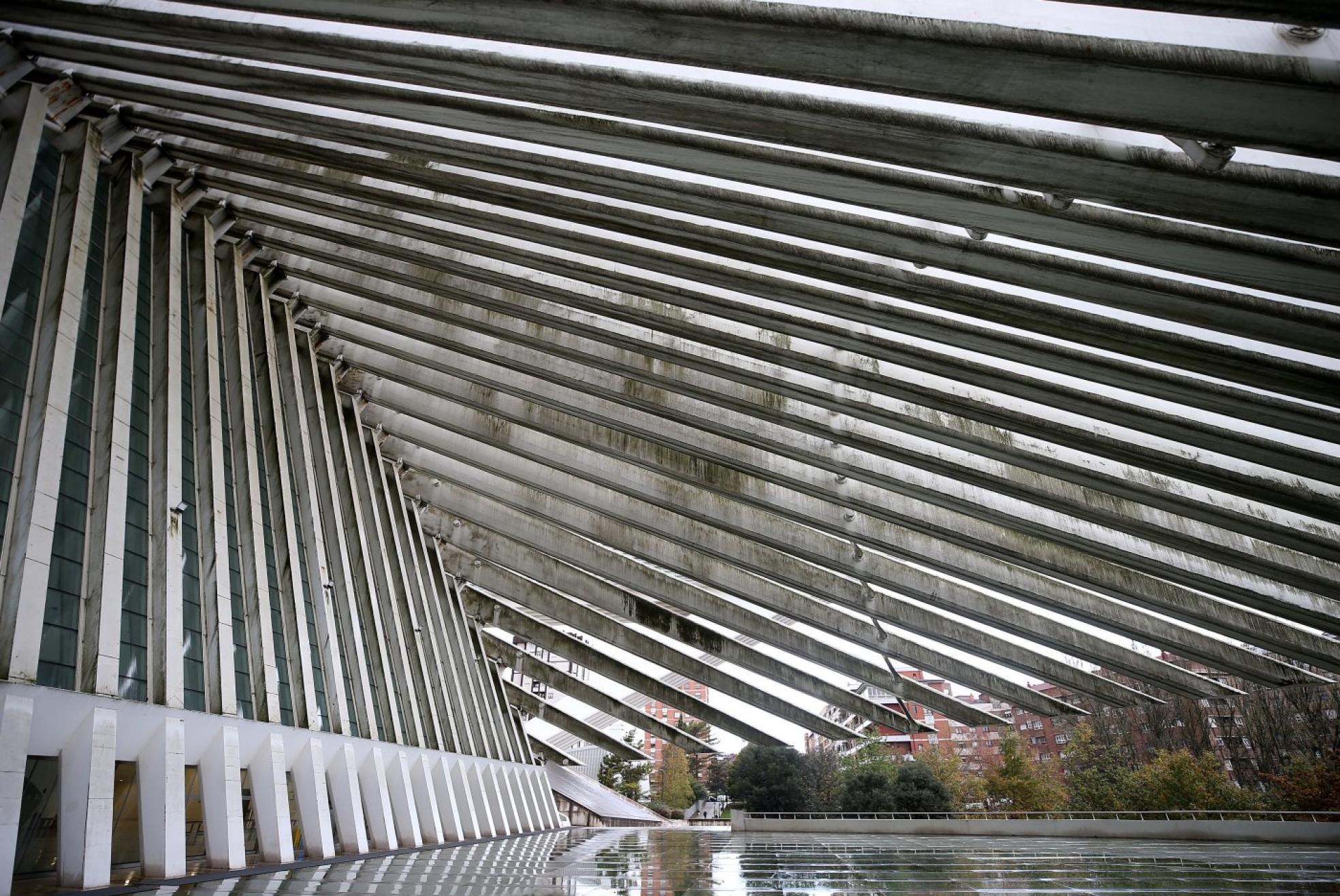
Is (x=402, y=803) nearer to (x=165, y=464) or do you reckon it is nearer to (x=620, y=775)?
(x=165, y=464)

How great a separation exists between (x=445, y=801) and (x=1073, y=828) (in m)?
21.5

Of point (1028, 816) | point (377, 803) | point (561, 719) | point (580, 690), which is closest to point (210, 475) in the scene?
point (377, 803)

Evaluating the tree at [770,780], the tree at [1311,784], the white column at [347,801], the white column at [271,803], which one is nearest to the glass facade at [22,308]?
the white column at [271,803]

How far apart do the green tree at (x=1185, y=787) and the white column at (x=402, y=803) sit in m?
29.5

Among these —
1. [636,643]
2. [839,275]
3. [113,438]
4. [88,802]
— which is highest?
[839,275]

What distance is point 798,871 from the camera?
10.5m

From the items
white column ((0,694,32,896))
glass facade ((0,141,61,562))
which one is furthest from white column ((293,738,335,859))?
glass facade ((0,141,61,562))

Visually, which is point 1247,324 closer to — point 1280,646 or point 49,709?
point 1280,646

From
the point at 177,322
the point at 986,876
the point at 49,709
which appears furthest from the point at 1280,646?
the point at 177,322

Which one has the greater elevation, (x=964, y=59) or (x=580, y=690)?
(x=964, y=59)

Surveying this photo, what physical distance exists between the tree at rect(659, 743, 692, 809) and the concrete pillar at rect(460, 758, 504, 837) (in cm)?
3767

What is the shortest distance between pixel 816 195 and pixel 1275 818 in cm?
3356

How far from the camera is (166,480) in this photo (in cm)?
1084

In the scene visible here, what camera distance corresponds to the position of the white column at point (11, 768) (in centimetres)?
672
